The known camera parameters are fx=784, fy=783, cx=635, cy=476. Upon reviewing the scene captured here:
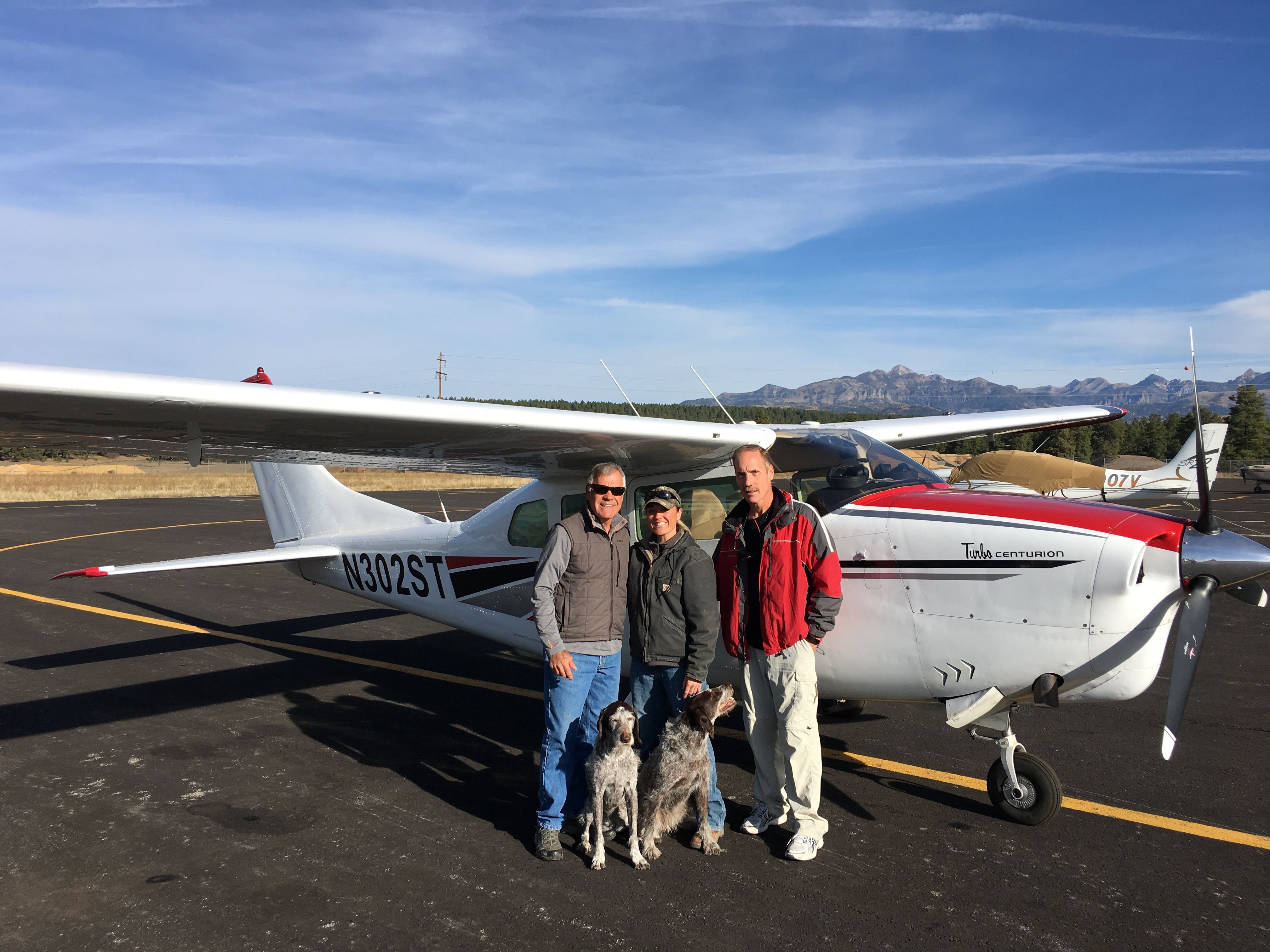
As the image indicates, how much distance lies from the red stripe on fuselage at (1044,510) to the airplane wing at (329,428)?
852mm

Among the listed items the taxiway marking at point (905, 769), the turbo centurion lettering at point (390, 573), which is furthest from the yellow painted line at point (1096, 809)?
the turbo centurion lettering at point (390, 573)

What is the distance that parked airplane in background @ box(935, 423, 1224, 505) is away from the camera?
2069 cm

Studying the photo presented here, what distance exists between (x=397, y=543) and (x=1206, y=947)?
5691 mm

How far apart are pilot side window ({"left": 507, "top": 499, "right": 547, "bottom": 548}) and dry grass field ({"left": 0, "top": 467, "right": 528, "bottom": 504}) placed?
55.0ft

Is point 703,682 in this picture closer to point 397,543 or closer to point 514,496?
point 514,496

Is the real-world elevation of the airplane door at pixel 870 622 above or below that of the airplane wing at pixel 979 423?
below

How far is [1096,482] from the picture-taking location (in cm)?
3095

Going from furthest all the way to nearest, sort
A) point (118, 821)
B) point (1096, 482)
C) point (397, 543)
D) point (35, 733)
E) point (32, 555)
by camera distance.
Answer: point (1096, 482), point (32, 555), point (397, 543), point (35, 733), point (118, 821)

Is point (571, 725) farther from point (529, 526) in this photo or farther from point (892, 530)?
point (529, 526)

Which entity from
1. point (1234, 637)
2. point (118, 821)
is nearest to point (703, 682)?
point (118, 821)

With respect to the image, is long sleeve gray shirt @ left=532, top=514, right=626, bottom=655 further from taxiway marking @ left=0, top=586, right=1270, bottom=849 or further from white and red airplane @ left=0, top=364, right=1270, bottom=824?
taxiway marking @ left=0, top=586, right=1270, bottom=849

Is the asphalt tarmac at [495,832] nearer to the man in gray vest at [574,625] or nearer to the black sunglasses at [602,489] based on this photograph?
the man in gray vest at [574,625]

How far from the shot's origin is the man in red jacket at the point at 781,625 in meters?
3.58

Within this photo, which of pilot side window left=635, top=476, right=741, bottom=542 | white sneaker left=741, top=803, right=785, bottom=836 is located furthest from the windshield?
white sneaker left=741, top=803, right=785, bottom=836
